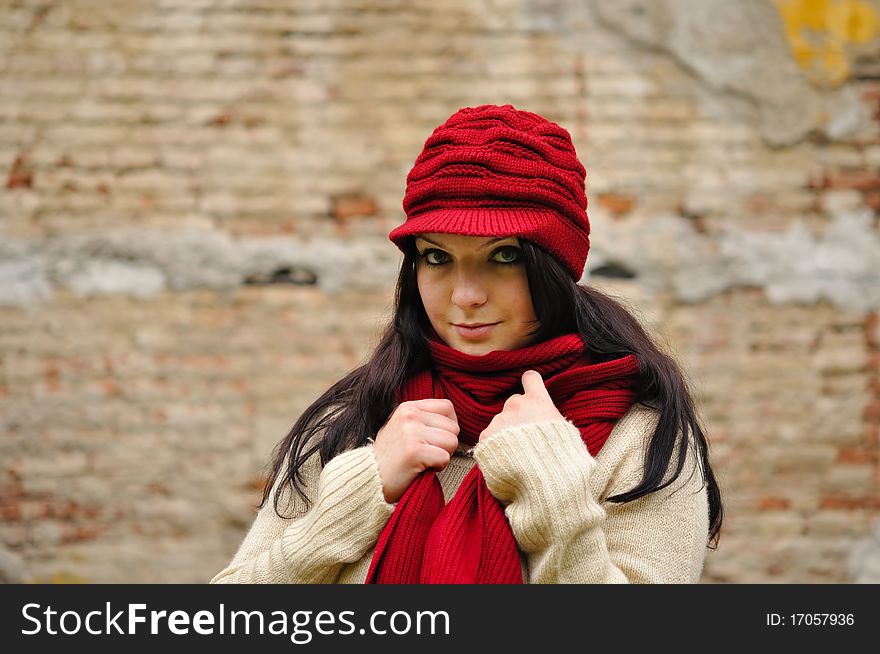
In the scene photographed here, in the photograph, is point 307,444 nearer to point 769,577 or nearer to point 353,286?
point 353,286

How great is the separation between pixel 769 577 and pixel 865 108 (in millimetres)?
1898

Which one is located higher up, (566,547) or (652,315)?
(652,315)

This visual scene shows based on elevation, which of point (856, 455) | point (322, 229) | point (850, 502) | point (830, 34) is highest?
point (830, 34)

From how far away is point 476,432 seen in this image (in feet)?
5.96

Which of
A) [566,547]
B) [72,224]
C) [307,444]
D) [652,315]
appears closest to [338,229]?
[72,224]

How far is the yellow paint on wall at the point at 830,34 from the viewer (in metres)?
3.70

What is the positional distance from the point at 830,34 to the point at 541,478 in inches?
114

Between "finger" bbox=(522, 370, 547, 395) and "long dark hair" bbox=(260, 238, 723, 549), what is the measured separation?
10 centimetres

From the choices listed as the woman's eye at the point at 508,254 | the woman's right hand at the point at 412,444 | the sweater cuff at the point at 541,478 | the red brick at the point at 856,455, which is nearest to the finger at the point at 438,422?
the woman's right hand at the point at 412,444

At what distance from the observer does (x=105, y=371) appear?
3727 millimetres

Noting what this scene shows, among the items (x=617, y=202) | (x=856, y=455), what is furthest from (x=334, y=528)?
(x=856, y=455)

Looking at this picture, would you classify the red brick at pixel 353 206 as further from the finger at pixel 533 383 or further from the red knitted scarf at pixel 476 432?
the finger at pixel 533 383

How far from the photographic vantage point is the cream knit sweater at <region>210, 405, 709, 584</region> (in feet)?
5.19

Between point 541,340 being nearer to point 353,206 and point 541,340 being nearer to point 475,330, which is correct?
point 475,330
